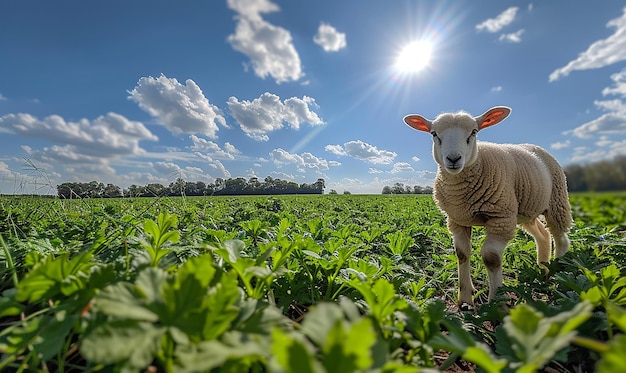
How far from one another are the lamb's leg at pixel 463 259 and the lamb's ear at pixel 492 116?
1.38 m

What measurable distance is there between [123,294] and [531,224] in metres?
5.66

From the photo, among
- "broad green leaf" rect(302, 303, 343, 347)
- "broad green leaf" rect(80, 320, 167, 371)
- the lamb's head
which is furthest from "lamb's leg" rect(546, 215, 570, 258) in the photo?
"broad green leaf" rect(80, 320, 167, 371)

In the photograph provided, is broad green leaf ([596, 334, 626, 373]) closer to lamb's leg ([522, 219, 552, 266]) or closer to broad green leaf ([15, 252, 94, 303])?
broad green leaf ([15, 252, 94, 303])

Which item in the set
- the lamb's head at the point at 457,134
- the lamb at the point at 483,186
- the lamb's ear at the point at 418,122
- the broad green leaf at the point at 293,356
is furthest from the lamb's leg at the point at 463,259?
the broad green leaf at the point at 293,356

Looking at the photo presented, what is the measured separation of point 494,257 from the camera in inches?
137

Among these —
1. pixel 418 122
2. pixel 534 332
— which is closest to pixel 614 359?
pixel 534 332

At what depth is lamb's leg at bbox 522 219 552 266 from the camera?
5004 millimetres

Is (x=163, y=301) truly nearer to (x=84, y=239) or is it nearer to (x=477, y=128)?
(x=84, y=239)

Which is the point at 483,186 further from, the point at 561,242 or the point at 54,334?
the point at 54,334

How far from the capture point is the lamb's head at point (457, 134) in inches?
139

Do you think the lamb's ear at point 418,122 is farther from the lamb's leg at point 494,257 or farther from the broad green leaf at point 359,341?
the broad green leaf at point 359,341

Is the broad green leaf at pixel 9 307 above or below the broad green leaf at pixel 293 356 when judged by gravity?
below

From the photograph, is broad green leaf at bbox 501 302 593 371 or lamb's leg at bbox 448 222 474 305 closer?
broad green leaf at bbox 501 302 593 371

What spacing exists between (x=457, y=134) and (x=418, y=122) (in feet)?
2.93
